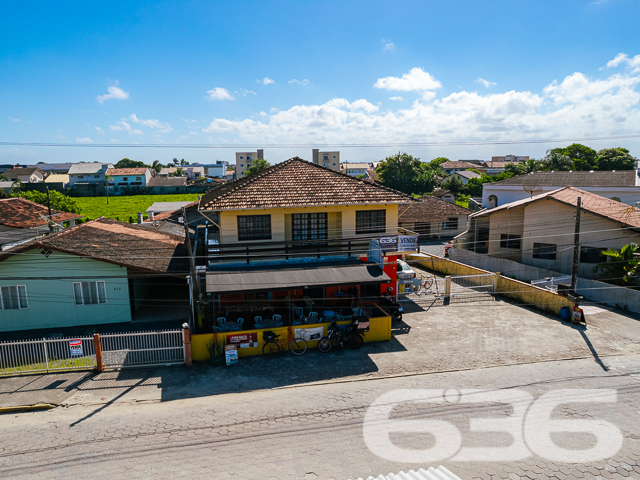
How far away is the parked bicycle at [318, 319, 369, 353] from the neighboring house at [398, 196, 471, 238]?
28045 millimetres

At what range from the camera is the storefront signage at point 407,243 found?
68.3 feet

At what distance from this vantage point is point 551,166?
69.9 m

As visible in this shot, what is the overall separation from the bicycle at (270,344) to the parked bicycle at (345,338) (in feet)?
6.20

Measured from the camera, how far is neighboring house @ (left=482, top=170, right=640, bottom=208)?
41.8 m

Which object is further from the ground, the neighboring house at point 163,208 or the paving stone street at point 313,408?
the neighboring house at point 163,208

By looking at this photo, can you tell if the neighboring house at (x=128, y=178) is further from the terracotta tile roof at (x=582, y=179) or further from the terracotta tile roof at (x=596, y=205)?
the terracotta tile roof at (x=596, y=205)

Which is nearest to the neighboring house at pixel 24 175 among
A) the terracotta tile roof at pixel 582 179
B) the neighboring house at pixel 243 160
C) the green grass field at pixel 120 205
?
the green grass field at pixel 120 205

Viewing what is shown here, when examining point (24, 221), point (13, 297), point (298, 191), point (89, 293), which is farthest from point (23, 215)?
point (298, 191)

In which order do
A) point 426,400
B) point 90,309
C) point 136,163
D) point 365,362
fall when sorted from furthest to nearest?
point 136,163
point 90,309
point 365,362
point 426,400

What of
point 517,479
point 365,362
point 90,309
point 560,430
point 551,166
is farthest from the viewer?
point 551,166

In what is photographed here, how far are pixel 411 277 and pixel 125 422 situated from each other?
18096mm

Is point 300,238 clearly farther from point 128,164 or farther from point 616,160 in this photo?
point 128,164

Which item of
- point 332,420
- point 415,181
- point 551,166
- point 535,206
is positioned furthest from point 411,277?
point 551,166

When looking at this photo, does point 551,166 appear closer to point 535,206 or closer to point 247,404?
point 535,206
